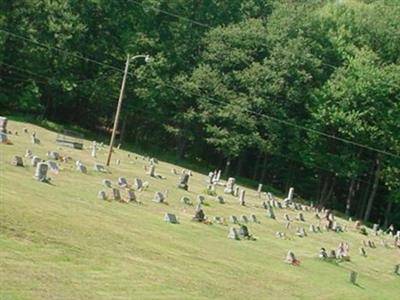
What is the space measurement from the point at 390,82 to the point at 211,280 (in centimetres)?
4123

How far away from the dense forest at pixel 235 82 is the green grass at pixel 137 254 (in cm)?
2382

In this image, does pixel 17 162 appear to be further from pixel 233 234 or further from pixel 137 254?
pixel 137 254

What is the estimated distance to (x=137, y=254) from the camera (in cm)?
1723

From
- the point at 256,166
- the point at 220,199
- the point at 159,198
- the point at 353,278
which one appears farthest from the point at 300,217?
the point at 256,166

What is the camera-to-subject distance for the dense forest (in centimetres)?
5484

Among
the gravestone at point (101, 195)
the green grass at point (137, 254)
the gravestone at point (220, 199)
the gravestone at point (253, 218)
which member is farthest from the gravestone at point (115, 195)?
the gravestone at point (220, 199)

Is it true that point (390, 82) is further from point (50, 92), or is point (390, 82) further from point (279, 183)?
point (50, 92)

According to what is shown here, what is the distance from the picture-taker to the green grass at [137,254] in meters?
13.6

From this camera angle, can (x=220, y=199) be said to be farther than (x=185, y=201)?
Yes

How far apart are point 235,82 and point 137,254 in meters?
42.0

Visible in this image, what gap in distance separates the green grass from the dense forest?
78.2ft

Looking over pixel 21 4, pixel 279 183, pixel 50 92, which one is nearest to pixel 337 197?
pixel 279 183

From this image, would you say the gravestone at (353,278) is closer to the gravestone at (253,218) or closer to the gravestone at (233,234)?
the gravestone at (233,234)

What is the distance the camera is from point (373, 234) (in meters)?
41.7
